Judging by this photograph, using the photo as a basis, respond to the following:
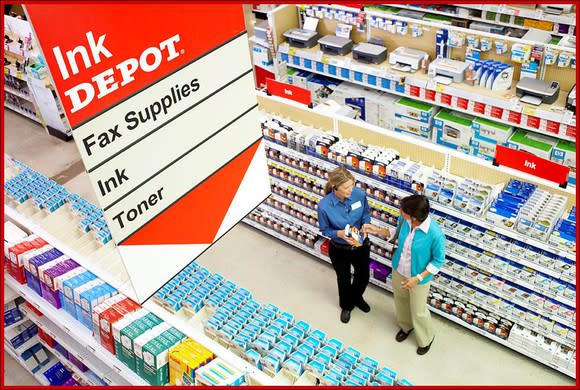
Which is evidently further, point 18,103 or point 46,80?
point 18,103

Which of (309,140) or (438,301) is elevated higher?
(309,140)

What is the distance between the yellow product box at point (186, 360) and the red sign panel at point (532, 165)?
9.77 ft

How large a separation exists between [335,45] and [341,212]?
361 cm

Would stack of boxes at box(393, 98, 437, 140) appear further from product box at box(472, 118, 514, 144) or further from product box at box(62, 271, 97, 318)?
product box at box(62, 271, 97, 318)

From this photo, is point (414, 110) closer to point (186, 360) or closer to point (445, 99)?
point (445, 99)

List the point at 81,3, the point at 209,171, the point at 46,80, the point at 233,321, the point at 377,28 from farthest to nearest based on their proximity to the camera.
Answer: the point at 46,80 → the point at 377,28 → the point at 233,321 → the point at 209,171 → the point at 81,3

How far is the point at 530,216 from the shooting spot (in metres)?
4.52

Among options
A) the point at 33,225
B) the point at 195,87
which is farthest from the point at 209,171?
the point at 33,225

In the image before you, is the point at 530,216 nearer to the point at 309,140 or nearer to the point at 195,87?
the point at 309,140

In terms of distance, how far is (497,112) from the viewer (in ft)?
22.4

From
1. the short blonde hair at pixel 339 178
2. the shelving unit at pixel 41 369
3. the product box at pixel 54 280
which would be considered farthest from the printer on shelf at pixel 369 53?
the shelving unit at pixel 41 369

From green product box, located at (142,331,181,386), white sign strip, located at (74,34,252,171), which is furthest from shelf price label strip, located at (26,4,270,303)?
green product box, located at (142,331,181,386)

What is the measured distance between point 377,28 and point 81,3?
6524 millimetres

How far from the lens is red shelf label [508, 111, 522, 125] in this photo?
21.9ft
